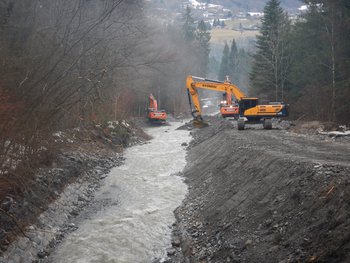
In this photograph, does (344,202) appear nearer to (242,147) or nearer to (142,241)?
(142,241)

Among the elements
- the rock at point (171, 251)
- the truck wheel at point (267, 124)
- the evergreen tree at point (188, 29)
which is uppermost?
the evergreen tree at point (188, 29)

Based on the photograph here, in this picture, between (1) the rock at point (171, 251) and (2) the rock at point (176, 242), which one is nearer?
(1) the rock at point (171, 251)

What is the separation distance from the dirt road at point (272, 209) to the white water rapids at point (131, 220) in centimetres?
65

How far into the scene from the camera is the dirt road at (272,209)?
22.6 feet

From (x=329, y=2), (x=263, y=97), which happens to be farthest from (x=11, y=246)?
(x=263, y=97)

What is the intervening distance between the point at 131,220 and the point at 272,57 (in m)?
29.7

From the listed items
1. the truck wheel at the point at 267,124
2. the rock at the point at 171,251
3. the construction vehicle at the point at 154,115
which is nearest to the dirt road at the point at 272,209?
the rock at the point at 171,251

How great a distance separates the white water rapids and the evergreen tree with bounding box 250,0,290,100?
2142 centimetres

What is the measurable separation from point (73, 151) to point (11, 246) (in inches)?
380

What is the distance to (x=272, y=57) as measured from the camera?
37.5 m

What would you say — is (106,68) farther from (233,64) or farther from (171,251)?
(233,64)

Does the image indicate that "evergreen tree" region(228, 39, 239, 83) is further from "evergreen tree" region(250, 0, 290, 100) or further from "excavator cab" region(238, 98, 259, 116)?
"excavator cab" region(238, 98, 259, 116)

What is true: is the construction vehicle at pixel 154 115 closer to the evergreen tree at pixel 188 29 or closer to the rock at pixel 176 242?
the rock at pixel 176 242

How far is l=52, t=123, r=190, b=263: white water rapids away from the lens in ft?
31.6
